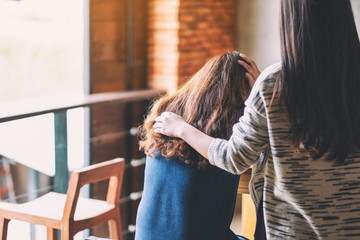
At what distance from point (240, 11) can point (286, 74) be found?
135 inches

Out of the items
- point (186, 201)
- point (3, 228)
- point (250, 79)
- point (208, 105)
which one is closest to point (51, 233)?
point (3, 228)

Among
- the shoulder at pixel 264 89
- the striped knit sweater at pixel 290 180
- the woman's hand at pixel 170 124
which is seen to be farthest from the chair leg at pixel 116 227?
the shoulder at pixel 264 89

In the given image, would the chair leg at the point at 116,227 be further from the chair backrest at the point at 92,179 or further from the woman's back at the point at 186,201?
the woman's back at the point at 186,201

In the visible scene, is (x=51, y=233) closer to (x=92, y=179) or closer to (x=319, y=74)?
(x=92, y=179)

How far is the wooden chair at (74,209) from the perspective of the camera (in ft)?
6.49

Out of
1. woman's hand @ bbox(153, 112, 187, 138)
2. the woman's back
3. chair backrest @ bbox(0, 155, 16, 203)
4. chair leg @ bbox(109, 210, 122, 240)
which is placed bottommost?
chair backrest @ bbox(0, 155, 16, 203)

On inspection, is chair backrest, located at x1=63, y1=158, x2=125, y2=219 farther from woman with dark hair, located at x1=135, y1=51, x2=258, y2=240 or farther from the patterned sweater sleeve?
the patterned sweater sleeve

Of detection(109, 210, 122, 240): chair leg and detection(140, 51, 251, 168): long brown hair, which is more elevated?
detection(140, 51, 251, 168): long brown hair

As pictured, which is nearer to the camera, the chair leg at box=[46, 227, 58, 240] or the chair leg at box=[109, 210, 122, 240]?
the chair leg at box=[46, 227, 58, 240]

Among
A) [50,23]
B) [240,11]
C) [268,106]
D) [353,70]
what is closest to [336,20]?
[353,70]

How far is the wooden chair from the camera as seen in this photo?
198 centimetres

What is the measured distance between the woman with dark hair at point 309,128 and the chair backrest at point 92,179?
82 centimetres

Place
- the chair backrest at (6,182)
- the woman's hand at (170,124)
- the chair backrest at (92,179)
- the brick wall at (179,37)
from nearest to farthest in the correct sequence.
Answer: the woman's hand at (170,124) < the chair backrest at (92,179) < the brick wall at (179,37) < the chair backrest at (6,182)

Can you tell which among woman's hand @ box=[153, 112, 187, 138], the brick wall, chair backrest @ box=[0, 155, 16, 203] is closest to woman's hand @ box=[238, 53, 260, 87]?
woman's hand @ box=[153, 112, 187, 138]
